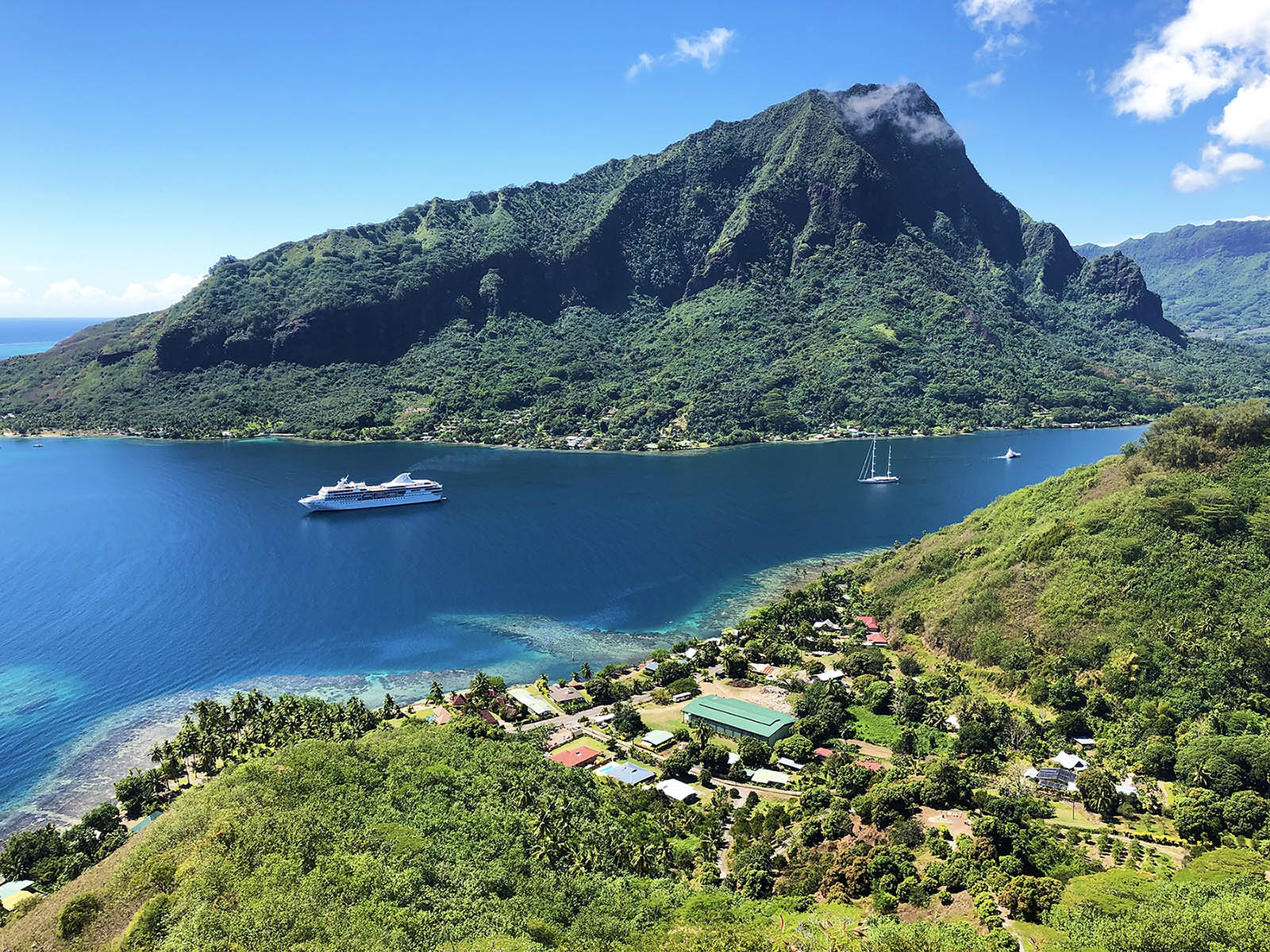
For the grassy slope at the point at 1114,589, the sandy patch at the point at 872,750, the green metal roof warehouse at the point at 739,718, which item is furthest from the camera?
the grassy slope at the point at 1114,589

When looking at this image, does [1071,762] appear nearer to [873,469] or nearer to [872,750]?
[872,750]

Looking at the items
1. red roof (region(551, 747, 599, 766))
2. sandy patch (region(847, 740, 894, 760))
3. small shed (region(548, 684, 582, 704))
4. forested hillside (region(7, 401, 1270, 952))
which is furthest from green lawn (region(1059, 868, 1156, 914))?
small shed (region(548, 684, 582, 704))

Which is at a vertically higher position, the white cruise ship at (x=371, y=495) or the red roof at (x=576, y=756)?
the white cruise ship at (x=371, y=495)

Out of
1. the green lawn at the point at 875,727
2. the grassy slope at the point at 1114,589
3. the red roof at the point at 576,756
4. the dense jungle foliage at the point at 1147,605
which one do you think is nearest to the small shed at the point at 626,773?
the red roof at the point at 576,756

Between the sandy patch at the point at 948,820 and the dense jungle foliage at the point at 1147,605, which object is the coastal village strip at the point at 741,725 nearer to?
the sandy patch at the point at 948,820

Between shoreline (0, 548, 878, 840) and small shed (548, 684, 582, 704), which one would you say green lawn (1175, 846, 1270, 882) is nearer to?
small shed (548, 684, 582, 704)

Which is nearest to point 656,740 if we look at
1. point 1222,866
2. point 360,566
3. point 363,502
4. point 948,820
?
point 948,820

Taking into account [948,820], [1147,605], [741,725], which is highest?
[1147,605]
